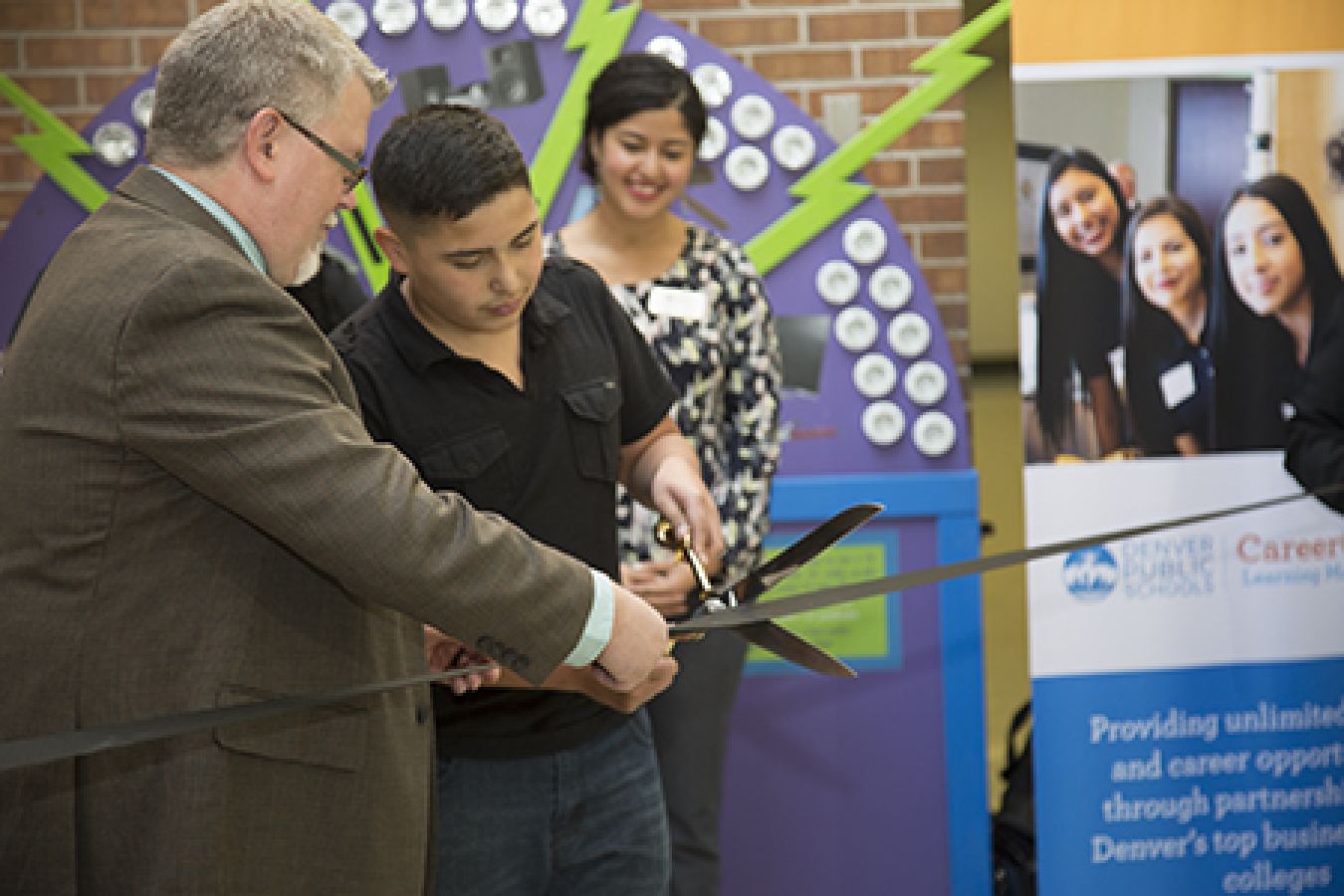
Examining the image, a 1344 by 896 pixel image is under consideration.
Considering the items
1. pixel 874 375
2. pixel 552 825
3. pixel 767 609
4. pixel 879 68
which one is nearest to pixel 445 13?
pixel 879 68

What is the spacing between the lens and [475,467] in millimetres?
1889

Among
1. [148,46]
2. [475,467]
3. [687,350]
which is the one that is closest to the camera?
[475,467]

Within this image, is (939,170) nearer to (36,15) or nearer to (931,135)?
(931,135)

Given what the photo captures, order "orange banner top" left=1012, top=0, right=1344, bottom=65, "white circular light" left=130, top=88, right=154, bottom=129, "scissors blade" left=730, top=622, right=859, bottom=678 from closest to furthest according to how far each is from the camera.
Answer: "scissors blade" left=730, top=622, right=859, bottom=678, "orange banner top" left=1012, top=0, right=1344, bottom=65, "white circular light" left=130, top=88, right=154, bottom=129

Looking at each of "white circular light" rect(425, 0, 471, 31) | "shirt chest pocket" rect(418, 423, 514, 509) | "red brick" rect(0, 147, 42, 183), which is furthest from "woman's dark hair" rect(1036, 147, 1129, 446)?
"red brick" rect(0, 147, 42, 183)

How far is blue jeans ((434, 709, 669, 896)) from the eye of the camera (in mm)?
1929

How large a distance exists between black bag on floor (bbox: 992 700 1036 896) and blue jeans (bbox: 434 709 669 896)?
5.26 ft

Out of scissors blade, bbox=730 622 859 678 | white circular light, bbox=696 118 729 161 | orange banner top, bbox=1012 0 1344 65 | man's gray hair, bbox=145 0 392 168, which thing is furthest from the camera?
white circular light, bbox=696 118 729 161

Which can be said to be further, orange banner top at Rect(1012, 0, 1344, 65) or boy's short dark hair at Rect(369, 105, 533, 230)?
orange banner top at Rect(1012, 0, 1344, 65)

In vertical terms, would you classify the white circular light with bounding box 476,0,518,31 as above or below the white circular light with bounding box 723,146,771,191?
above

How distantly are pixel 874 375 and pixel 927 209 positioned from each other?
21.7 inches

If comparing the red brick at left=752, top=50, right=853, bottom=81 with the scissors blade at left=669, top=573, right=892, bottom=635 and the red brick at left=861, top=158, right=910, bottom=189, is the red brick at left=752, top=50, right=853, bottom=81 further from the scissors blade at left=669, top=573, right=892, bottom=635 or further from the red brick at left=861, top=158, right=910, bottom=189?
the scissors blade at left=669, top=573, right=892, bottom=635

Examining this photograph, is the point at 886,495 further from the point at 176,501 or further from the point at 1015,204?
the point at 176,501

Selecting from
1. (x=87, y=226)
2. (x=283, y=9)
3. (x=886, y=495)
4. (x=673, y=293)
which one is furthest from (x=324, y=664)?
(x=886, y=495)
